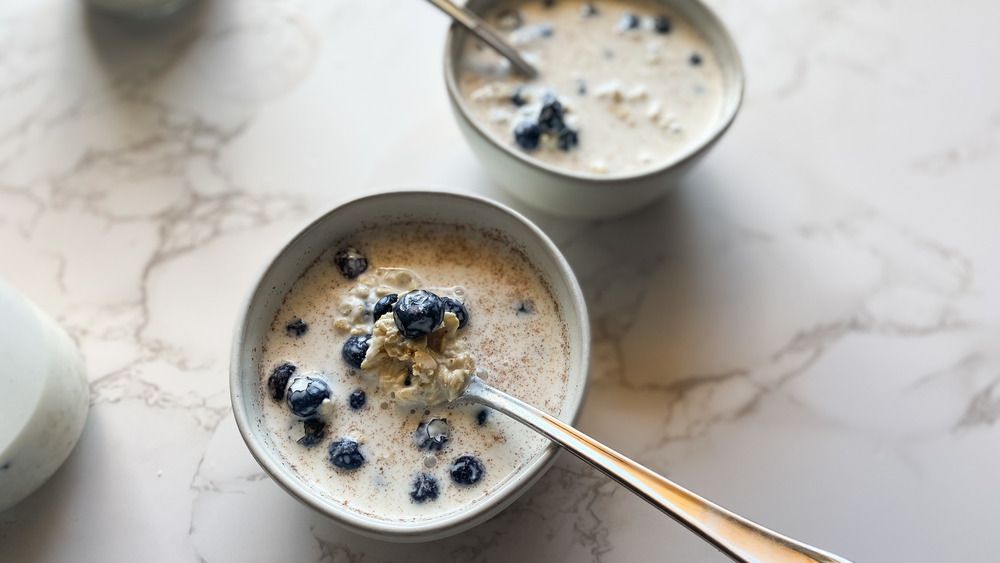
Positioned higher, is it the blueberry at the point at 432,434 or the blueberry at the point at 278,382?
the blueberry at the point at 278,382

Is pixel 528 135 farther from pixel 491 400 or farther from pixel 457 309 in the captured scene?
pixel 491 400

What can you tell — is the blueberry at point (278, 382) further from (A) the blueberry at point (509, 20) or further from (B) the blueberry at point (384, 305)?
(A) the blueberry at point (509, 20)

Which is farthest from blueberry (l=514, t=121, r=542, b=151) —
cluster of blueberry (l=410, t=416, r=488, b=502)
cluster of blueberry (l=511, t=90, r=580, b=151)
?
cluster of blueberry (l=410, t=416, r=488, b=502)

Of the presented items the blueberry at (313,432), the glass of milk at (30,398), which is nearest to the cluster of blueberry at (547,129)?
the blueberry at (313,432)

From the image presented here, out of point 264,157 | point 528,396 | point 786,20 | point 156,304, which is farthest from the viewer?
point 786,20

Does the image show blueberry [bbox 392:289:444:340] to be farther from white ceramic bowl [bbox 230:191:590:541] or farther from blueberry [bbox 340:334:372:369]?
white ceramic bowl [bbox 230:191:590:541]

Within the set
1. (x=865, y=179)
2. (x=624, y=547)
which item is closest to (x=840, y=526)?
(x=624, y=547)

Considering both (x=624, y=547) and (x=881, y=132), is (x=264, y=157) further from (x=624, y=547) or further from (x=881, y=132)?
(x=881, y=132)
